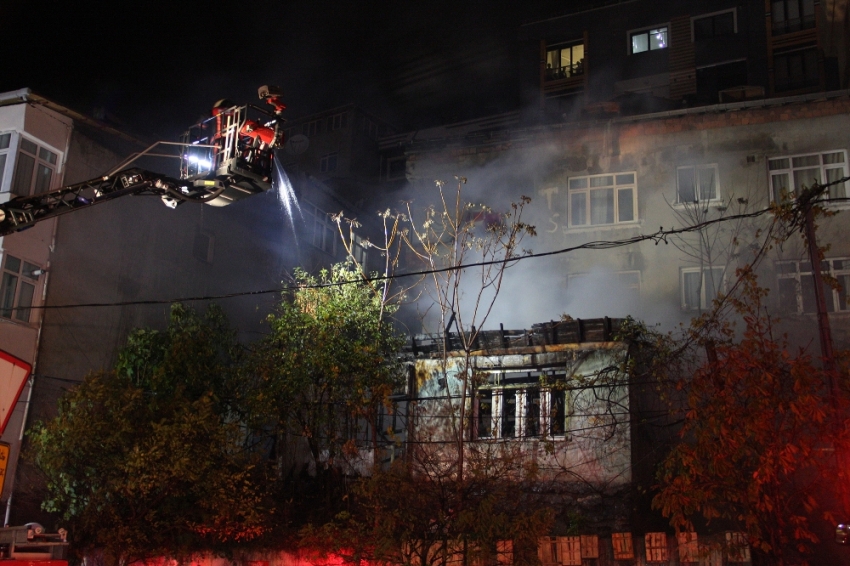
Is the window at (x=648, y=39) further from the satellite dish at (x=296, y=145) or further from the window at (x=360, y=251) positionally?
the satellite dish at (x=296, y=145)

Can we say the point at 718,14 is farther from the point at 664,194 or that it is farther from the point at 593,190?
the point at 593,190

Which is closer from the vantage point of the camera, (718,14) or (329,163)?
(718,14)

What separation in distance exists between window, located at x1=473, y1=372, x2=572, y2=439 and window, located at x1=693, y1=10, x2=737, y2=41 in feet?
67.2

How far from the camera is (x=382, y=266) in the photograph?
35.2 m

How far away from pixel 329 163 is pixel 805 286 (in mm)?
27856

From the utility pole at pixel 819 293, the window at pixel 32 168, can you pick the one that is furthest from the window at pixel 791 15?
the window at pixel 32 168

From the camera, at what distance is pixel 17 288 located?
2031cm

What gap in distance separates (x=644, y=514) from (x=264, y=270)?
16.9 meters

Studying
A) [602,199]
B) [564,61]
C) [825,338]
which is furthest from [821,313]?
[564,61]

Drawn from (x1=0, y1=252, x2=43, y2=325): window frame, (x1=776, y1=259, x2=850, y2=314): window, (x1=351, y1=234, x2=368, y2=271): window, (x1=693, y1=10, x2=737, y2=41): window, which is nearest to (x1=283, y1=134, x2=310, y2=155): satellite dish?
(x1=351, y1=234, x2=368, y2=271): window

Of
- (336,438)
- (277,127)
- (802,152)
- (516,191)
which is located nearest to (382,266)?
(516,191)

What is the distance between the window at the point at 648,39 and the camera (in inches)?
1364

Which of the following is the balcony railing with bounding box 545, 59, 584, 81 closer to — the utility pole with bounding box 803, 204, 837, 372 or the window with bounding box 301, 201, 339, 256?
the window with bounding box 301, 201, 339, 256

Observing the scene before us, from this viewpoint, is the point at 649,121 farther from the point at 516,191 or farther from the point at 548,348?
the point at 548,348
